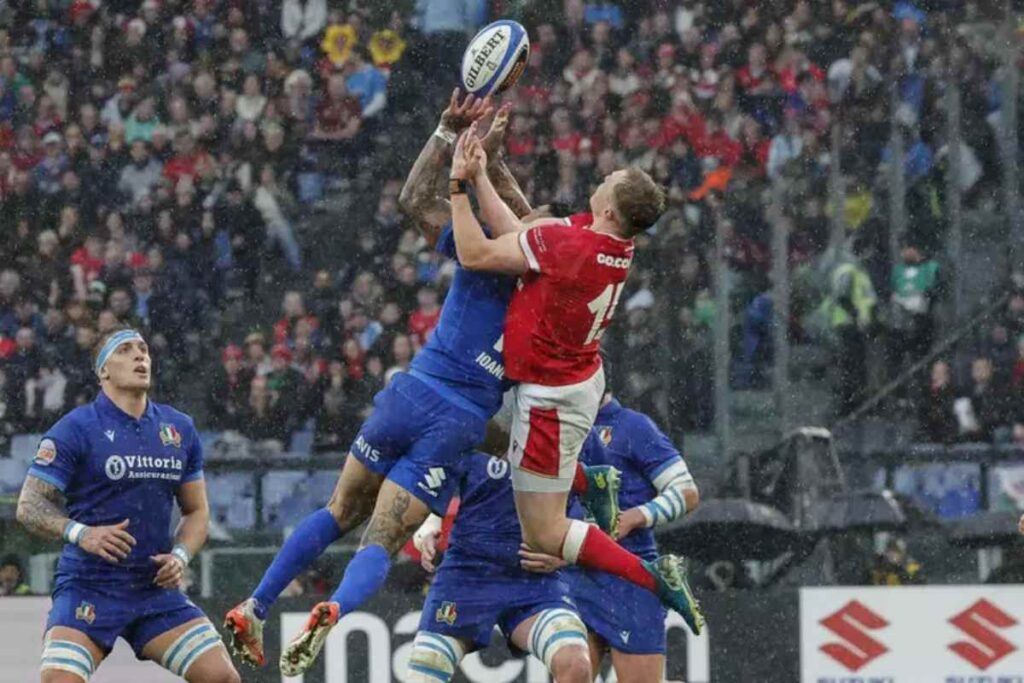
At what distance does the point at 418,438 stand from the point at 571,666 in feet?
3.19

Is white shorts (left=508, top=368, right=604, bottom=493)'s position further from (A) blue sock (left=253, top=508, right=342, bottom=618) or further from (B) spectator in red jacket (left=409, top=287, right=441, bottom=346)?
(B) spectator in red jacket (left=409, top=287, right=441, bottom=346)

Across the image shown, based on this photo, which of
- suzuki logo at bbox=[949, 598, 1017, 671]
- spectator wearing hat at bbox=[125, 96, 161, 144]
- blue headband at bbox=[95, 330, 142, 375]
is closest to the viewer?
blue headband at bbox=[95, 330, 142, 375]

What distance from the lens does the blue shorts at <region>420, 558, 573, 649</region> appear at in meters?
6.98

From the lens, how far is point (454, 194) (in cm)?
643

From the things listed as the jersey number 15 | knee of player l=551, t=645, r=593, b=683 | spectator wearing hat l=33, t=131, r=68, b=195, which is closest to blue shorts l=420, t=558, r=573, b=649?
knee of player l=551, t=645, r=593, b=683

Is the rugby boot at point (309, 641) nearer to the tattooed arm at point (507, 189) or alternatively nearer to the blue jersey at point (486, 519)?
the blue jersey at point (486, 519)

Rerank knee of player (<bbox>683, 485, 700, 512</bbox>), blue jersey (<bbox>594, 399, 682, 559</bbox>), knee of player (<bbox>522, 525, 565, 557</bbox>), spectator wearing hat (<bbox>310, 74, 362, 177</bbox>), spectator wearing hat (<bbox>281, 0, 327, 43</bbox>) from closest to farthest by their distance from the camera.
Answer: knee of player (<bbox>522, 525, 565, 557</bbox>)
knee of player (<bbox>683, 485, 700, 512</bbox>)
blue jersey (<bbox>594, 399, 682, 559</bbox>)
spectator wearing hat (<bbox>310, 74, 362, 177</bbox>)
spectator wearing hat (<bbox>281, 0, 327, 43</bbox>)

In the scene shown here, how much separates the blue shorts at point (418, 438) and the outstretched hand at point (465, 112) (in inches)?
35.3

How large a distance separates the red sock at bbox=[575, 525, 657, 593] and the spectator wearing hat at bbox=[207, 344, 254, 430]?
211 inches

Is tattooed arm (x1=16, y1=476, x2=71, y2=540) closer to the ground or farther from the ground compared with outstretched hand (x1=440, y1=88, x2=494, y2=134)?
closer to the ground

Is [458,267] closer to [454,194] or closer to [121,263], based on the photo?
[454,194]

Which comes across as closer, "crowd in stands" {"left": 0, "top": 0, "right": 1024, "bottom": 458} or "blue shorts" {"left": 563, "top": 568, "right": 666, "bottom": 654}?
"blue shorts" {"left": 563, "top": 568, "right": 666, "bottom": 654}

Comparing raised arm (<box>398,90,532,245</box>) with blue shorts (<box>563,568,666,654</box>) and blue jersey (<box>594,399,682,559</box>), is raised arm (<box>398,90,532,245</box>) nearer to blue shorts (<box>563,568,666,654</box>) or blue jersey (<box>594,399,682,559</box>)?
blue jersey (<box>594,399,682,559</box>)

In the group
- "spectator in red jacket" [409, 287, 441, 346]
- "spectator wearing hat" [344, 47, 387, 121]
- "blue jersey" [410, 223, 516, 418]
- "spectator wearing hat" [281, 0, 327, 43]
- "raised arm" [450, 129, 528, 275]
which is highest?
"spectator wearing hat" [281, 0, 327, 43]
